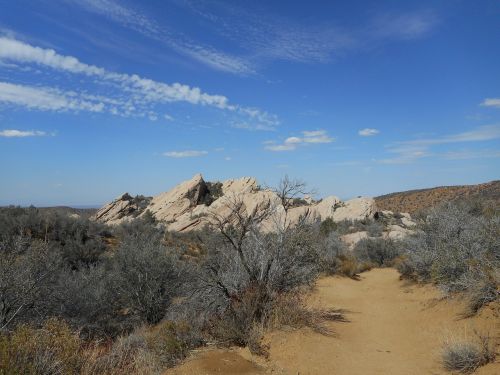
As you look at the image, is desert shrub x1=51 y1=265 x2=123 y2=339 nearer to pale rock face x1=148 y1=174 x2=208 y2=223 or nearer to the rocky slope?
the rocky slope

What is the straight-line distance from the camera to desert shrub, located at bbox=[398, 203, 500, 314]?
8345mm

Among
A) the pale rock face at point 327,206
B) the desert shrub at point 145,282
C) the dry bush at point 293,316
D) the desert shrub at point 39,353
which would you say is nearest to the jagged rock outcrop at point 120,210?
the pale rock face at point 327,206

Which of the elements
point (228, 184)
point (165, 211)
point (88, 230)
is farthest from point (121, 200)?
point (88, 230)

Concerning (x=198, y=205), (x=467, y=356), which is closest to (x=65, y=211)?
(x=198, y=205)

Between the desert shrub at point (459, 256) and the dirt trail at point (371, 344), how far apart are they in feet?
1.62

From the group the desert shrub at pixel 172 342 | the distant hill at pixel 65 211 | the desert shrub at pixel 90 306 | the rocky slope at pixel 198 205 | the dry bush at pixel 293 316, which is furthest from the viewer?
the rocky slope at pixel 198 205

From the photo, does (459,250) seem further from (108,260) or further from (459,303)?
(108,260)

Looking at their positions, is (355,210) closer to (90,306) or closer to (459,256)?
(459,256)

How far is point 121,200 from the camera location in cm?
5178

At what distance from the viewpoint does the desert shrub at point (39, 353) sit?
164 inches

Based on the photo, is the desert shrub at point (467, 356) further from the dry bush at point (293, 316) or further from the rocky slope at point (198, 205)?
the rocky slope at point (198, 205)

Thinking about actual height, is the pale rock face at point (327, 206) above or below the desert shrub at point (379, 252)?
above

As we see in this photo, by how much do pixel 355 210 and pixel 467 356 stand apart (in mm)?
38568

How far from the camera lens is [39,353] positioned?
4.56 meters
